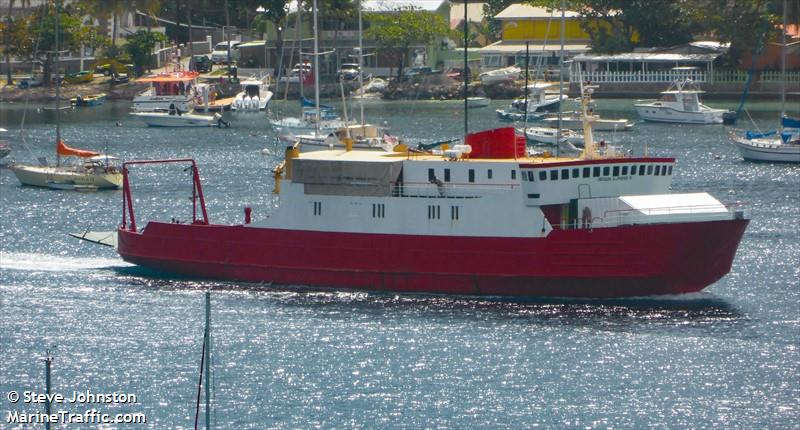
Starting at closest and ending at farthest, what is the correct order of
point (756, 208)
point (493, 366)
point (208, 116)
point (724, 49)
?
point (493, 366) → point (756, 208) → point (208, 116) → point (724, 49)

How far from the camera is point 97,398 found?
1475 inches

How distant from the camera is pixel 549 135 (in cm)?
8869

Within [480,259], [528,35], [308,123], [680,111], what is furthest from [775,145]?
[528,35]

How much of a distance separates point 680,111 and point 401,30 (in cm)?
2877

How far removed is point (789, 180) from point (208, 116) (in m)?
45.4

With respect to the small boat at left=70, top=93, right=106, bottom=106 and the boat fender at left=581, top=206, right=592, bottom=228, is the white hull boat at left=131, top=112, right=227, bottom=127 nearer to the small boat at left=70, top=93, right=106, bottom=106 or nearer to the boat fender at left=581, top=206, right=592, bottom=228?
the small boat at left=70, top=93, right=106, bottom=106

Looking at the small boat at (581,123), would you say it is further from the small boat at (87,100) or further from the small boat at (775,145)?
the small boat at (87,100)

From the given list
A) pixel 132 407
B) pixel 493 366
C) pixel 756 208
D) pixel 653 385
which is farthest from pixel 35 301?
pixel 756 208

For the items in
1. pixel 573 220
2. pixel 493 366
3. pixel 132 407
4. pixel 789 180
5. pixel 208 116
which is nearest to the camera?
pixel 132 407

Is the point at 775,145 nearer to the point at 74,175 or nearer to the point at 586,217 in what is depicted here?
the point at 74,175

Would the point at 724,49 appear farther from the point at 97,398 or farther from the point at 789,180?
the point at 97,398

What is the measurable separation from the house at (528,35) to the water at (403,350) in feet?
226

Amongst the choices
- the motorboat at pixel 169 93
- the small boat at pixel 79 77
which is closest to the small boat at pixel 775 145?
the motorboat at pixel 169 93

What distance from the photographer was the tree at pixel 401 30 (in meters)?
123
